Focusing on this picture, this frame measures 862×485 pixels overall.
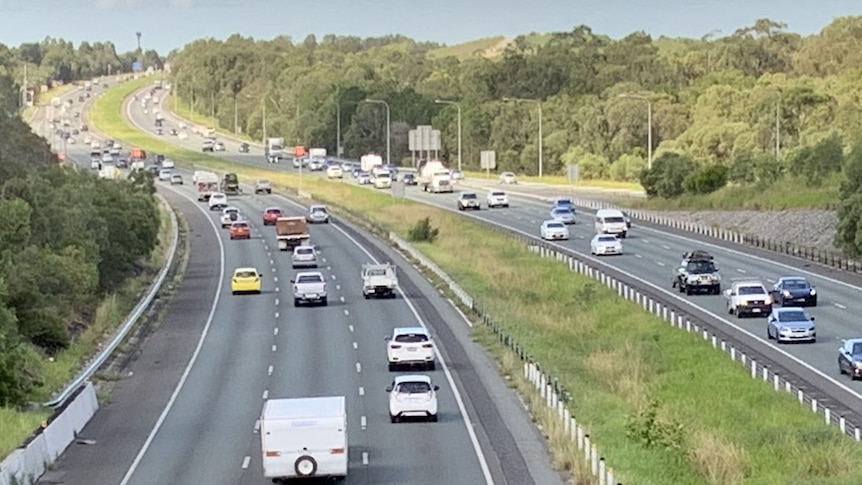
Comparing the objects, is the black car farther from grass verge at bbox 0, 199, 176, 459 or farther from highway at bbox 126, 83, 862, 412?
grass verge at bbox 0, 199, 176, 459

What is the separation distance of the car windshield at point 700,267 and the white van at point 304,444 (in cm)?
4064

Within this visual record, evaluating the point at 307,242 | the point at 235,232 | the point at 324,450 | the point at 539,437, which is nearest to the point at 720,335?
the point at 539,437

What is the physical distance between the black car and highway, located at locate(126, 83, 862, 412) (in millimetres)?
584

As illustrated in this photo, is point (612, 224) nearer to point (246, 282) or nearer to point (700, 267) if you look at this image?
point (700, 267)

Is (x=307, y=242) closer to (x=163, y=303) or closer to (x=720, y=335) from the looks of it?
(x=163, y=303)

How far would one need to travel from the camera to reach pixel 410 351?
2008 inches

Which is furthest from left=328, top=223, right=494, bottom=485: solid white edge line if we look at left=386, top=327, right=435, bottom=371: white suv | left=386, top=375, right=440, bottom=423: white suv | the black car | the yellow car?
the black car

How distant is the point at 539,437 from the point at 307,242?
63009mm

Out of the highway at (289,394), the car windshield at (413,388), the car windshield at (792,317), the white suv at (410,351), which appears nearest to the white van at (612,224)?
the highway at (289,394)

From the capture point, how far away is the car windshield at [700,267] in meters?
70.2

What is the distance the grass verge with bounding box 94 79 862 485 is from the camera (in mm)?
33156

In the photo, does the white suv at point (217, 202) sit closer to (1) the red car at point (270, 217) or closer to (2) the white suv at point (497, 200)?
(1) the red car at point (270, 217)

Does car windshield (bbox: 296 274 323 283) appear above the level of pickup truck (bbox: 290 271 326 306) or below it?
above

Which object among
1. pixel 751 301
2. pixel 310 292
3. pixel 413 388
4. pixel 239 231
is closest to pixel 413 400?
pixel 413 388
